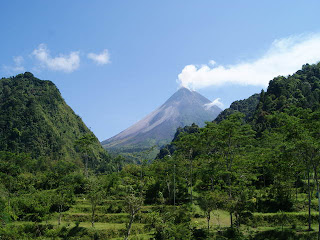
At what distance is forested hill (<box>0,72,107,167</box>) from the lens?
244 feet

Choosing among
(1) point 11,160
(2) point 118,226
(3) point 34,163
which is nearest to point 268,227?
(2) point 118,226

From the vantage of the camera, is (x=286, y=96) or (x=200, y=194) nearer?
(x=200, y=194)

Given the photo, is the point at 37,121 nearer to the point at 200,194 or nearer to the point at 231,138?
the point at 200,194

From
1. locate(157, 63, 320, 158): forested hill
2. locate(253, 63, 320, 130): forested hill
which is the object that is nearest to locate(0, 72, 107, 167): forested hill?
locate(157, 63, 320, 158): forested hill

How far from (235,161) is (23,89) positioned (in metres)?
94.6

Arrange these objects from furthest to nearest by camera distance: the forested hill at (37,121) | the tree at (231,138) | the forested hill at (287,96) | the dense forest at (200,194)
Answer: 1. the forested hill at (37,121)
2. the forested hill at (287,96)
3. the tree at (231,138)
4. the dense forest at (200,194)

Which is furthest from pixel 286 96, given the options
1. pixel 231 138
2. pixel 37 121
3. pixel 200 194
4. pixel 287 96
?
pixel 37 121

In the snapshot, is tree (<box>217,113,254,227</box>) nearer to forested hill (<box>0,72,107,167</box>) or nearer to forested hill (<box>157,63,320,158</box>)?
forested hill (<box>157,63,320,158</box>)

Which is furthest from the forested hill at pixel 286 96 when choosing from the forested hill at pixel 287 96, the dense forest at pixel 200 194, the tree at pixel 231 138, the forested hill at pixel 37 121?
the forested hill at pixel 37 121

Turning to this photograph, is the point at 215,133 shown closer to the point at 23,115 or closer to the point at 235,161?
the point at 235,161

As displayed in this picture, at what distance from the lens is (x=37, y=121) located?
81188 mm

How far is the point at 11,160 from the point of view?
132ft

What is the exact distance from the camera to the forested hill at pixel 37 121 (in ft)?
244

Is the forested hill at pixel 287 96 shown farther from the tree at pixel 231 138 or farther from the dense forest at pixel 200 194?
the tree at pixel 231 138
